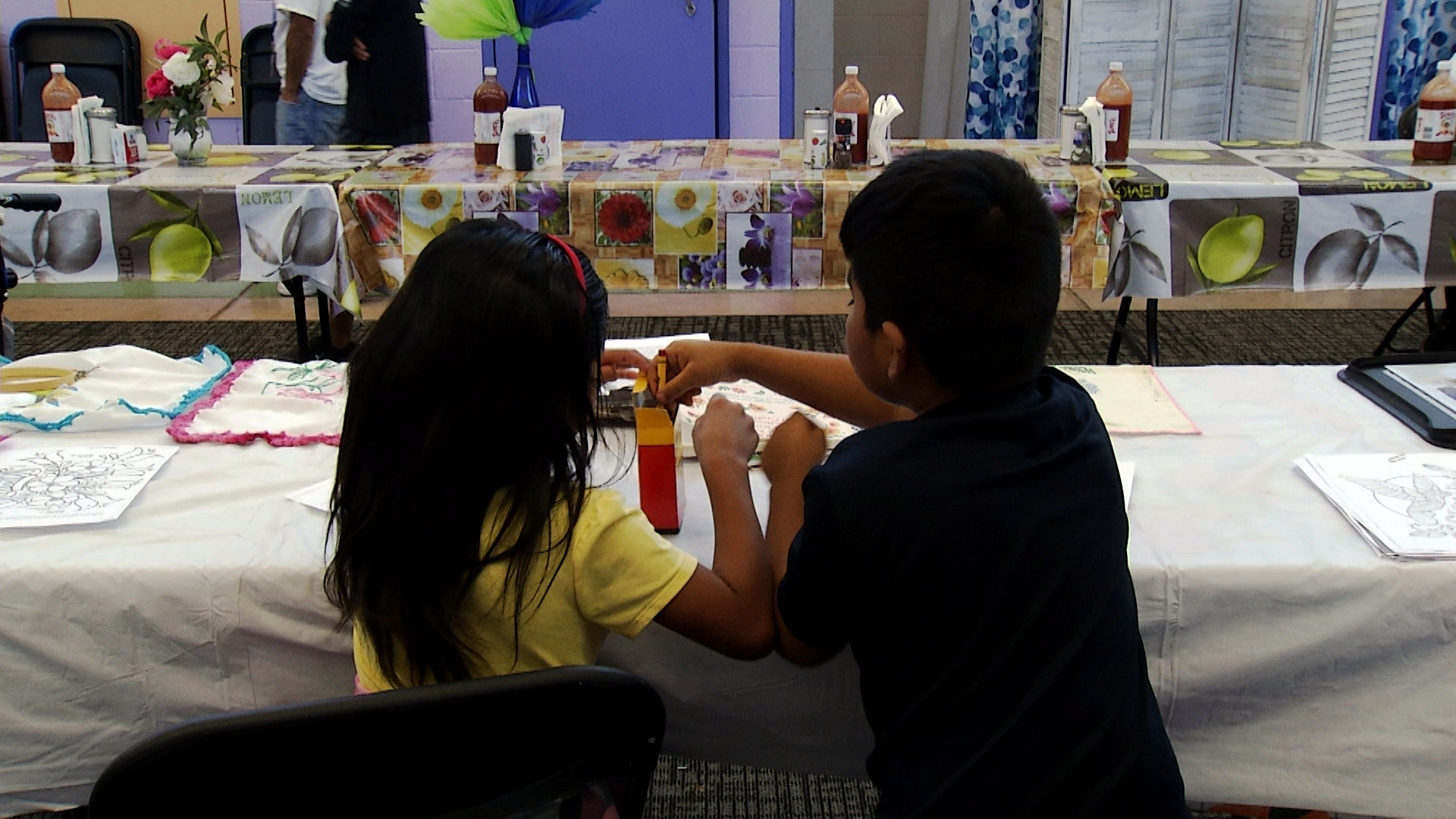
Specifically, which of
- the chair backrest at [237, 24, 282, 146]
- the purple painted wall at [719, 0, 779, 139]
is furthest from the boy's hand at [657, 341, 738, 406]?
the purple painted wall at [719, 0, 779, 139]

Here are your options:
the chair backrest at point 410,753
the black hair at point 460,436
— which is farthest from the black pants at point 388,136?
the chair backrest at point 410,753

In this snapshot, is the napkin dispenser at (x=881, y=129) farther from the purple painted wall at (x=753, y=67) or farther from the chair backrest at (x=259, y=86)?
the chair backrest at (x=259, y=86)

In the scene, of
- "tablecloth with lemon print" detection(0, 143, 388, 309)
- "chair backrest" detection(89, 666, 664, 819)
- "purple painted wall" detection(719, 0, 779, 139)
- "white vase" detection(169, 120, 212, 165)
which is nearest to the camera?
"chair backrest" detection(89, 666, 664, 819)

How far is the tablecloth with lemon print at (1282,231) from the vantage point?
2.62 m

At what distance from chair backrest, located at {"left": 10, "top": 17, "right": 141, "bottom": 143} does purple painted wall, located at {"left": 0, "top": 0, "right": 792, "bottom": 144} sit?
26 cm

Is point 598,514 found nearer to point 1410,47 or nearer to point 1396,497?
point 1396,497

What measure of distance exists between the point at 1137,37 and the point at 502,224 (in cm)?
417

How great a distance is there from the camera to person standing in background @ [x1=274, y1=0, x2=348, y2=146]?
12.1 ft

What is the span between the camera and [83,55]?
14.4ft

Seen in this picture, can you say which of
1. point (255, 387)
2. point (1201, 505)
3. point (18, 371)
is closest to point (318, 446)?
point (255, 387)

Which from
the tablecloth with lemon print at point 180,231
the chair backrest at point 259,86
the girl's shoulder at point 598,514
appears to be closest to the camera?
the girl's shoulder at point 598,514

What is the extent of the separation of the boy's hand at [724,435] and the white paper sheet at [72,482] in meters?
0.60

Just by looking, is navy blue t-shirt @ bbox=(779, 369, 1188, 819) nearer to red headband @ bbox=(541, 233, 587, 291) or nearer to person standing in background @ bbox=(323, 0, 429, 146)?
red headband @ bbox=(541, 233, 587, 291)

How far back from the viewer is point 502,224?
1023mm
